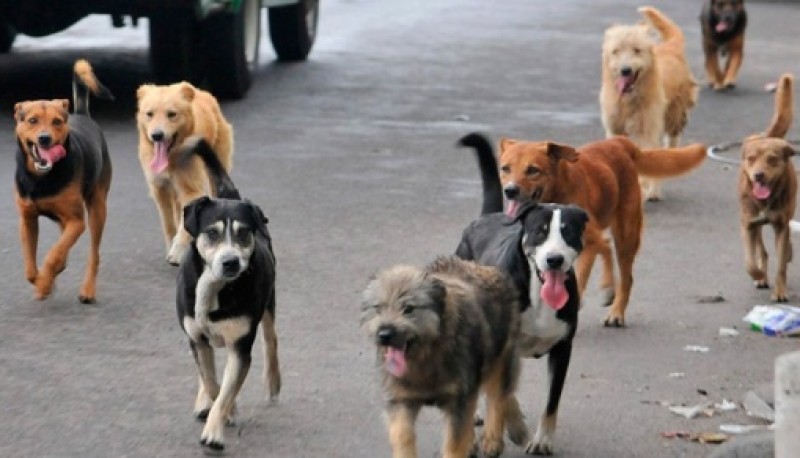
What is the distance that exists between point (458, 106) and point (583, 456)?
10.8 metres

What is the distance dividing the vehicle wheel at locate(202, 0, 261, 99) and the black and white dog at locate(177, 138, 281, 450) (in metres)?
9.88

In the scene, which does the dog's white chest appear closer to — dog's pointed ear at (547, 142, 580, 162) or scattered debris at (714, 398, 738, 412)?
scattered debris at (714, 398, 738, 412)

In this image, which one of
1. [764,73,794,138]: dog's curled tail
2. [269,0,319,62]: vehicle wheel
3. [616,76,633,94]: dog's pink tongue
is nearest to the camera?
[764,73,794,138]: dog's curled tail

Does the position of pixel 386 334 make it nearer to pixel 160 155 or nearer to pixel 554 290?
pixel 554 290

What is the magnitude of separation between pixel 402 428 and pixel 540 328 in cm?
103

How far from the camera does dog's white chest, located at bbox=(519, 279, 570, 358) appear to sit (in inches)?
287

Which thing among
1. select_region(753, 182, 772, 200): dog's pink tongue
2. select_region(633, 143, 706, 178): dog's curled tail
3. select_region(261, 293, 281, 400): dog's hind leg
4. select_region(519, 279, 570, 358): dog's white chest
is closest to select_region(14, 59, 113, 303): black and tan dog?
select_region(261, 293, 281, 400): dog's hind leg

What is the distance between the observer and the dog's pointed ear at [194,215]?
A: 24.3ft

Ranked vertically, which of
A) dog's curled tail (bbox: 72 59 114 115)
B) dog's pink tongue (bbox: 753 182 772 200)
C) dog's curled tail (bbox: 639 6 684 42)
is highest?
dog's curled tail (bbox: 72 59 114 115)

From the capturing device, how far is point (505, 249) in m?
7.64

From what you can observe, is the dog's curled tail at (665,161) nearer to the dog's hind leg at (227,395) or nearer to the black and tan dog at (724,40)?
the dog's hind leg at (227,395)

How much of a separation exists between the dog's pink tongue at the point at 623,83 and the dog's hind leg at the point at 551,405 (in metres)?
6.52

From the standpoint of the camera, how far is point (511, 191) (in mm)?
9328

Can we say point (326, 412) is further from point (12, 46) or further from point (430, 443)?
point (12, 46)
